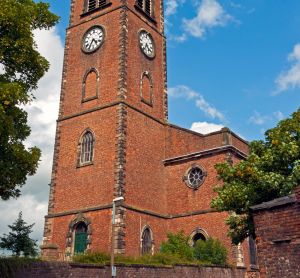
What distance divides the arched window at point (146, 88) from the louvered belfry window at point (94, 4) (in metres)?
6.48

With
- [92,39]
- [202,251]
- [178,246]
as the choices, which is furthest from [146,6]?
[202,251]

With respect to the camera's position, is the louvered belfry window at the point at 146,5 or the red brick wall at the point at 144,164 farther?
the louvered belfry window at the point at 146,5

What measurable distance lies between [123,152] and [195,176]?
5.25 meters

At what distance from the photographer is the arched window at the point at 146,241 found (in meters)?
24.8

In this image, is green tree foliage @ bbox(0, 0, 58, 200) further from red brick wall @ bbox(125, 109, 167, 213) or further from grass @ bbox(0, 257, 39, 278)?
red brick wall @ bbox(125, 109, 167, 213)

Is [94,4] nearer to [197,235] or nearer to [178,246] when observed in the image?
[197,235]

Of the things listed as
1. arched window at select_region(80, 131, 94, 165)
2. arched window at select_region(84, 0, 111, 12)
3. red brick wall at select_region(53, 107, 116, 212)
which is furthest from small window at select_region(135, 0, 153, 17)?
arched window at select_region(80, 131, 94, 165)

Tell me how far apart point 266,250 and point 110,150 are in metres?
17.8

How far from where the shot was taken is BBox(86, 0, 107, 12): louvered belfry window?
30.9m

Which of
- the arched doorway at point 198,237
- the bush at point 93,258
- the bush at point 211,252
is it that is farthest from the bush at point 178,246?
the bush at point 93,258

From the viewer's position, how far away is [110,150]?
25.5 meters

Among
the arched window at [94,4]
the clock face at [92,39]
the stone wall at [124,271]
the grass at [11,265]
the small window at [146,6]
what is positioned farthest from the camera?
the small window at [146,6]

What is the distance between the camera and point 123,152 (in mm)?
25062

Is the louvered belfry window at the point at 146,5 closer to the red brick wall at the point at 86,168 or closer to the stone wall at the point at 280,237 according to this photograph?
the red brick wall at the point at 86,168
